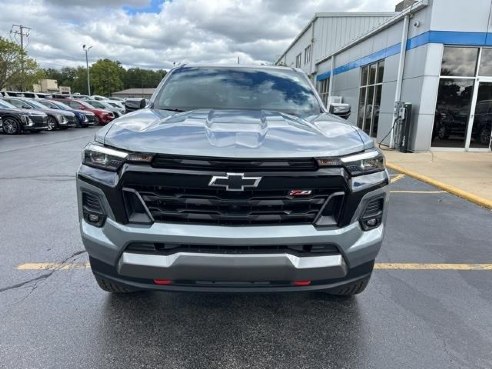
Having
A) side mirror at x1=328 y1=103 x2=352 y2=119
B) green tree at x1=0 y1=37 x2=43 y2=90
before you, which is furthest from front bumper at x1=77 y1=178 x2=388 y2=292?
green tree at x1=0 y1=37 x2=43 y2=90

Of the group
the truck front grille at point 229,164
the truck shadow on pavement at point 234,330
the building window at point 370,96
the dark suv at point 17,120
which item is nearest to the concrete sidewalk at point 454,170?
the building window at point 370,96

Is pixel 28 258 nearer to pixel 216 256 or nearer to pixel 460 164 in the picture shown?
pixel 216 256

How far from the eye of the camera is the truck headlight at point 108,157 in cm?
242

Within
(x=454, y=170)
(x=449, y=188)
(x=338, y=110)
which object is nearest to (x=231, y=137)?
(x=338, y=110)

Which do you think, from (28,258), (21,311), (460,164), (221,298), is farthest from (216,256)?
(460,164)

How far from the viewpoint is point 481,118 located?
13164 mm

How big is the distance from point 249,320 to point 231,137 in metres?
1.41

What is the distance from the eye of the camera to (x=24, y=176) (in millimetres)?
8539

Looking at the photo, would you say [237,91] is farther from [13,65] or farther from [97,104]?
[13,65]

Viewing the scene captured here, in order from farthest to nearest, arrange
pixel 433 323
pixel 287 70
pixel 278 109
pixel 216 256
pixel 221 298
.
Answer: pixel 287 70 < pixel 278 109 < pixel 221 298 < pixel 433 323 < pixel 216 256

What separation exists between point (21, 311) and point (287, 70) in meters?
3.51

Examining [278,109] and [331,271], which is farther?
[278,109]

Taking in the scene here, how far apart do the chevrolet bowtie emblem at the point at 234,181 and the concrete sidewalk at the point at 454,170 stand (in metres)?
5.62

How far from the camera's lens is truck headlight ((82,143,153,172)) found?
7.95 ft
